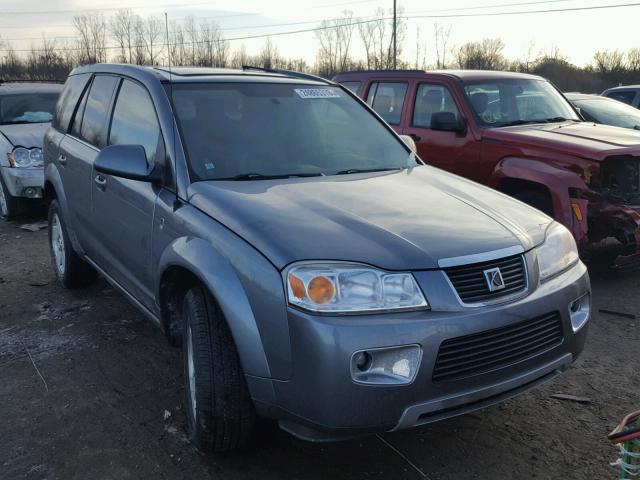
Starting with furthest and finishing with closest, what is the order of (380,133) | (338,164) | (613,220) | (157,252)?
1. (613,220)
2. (380,133)
3. (338,164)
4. (157,252)

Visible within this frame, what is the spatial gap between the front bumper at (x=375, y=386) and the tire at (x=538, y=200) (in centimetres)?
317

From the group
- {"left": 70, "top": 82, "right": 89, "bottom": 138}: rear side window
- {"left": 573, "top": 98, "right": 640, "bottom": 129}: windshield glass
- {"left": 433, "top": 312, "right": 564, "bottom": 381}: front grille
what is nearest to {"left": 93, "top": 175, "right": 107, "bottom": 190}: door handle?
{"left": 70, "top": 82, "right": 89, "bottom": 138}: rear side window

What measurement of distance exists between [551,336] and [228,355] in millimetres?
1424

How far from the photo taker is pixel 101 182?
3947 millimetres

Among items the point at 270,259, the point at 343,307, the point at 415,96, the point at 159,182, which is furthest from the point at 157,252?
the point at 415,96

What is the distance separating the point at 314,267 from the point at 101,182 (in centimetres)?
219

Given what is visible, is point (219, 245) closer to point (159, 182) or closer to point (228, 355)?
point (228, 355)

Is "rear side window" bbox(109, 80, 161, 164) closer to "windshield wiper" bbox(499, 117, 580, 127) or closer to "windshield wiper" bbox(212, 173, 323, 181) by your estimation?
"windshield wiper" bbox(212, 173, 323, 181)

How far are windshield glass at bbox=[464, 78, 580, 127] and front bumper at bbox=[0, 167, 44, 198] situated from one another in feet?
17.7

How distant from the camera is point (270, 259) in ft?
7.88

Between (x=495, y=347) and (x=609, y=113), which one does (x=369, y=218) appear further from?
(x=609, y=113)

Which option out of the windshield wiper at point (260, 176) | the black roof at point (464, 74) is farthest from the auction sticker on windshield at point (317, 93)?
the black roof at point (464, 74)

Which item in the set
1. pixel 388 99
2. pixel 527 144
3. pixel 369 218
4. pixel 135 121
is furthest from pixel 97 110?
pixel 388 99

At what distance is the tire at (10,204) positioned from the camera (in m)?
7.96
